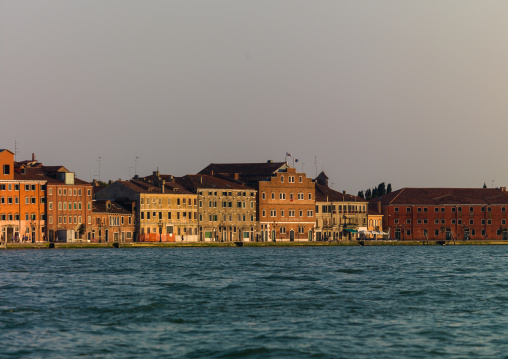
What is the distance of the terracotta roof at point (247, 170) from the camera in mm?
114062

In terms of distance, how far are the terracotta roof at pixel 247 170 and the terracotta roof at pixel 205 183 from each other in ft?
11.1

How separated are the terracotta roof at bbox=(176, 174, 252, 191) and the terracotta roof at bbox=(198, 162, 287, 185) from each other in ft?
11.1

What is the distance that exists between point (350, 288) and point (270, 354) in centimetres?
1706

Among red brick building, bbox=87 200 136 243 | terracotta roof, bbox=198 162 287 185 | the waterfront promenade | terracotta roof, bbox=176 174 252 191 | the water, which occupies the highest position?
terracotta roof, bbox=198 162 287 185

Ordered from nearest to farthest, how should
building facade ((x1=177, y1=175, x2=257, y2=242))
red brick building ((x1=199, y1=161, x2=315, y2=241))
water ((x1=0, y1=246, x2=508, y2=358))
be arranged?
1. water ((x1=0, y1=246, x2=508, y2=358))
2. building facade ((x1=177, y1=175, x2=257, y2=242))
3. red brick building ((x1=199, y1=161, x2=315, y2=241))

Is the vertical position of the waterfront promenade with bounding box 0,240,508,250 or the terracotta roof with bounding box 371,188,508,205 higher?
the terracotta roof with bounding box 371,188,508,205

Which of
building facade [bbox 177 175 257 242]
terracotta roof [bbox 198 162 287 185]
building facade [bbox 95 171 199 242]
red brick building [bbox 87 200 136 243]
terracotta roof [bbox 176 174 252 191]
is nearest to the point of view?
red brick building [bbox 87 200 136 243]

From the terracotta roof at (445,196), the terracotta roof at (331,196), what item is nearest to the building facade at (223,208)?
the terracotta roof at (331,196)

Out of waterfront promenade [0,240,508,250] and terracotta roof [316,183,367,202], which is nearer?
waterfront promenade [0,240,508,250]

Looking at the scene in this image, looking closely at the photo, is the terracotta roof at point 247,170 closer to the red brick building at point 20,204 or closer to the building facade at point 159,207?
the building facade at point 159,207

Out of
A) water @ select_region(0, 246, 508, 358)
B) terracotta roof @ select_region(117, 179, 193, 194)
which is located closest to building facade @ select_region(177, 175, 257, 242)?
terracotta roof @ select_region(117, 179, 193, 194)

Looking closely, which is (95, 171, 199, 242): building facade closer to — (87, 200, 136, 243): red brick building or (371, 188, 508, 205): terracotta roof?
(87, 200, 136, 243): red brick building

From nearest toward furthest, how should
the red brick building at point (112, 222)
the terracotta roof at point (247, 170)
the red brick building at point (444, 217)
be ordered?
the red brick building at point (112, 222), the terracotta roof at point (247, 170), the red brick building at point (444, 217)

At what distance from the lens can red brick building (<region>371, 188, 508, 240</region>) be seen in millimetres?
121688
